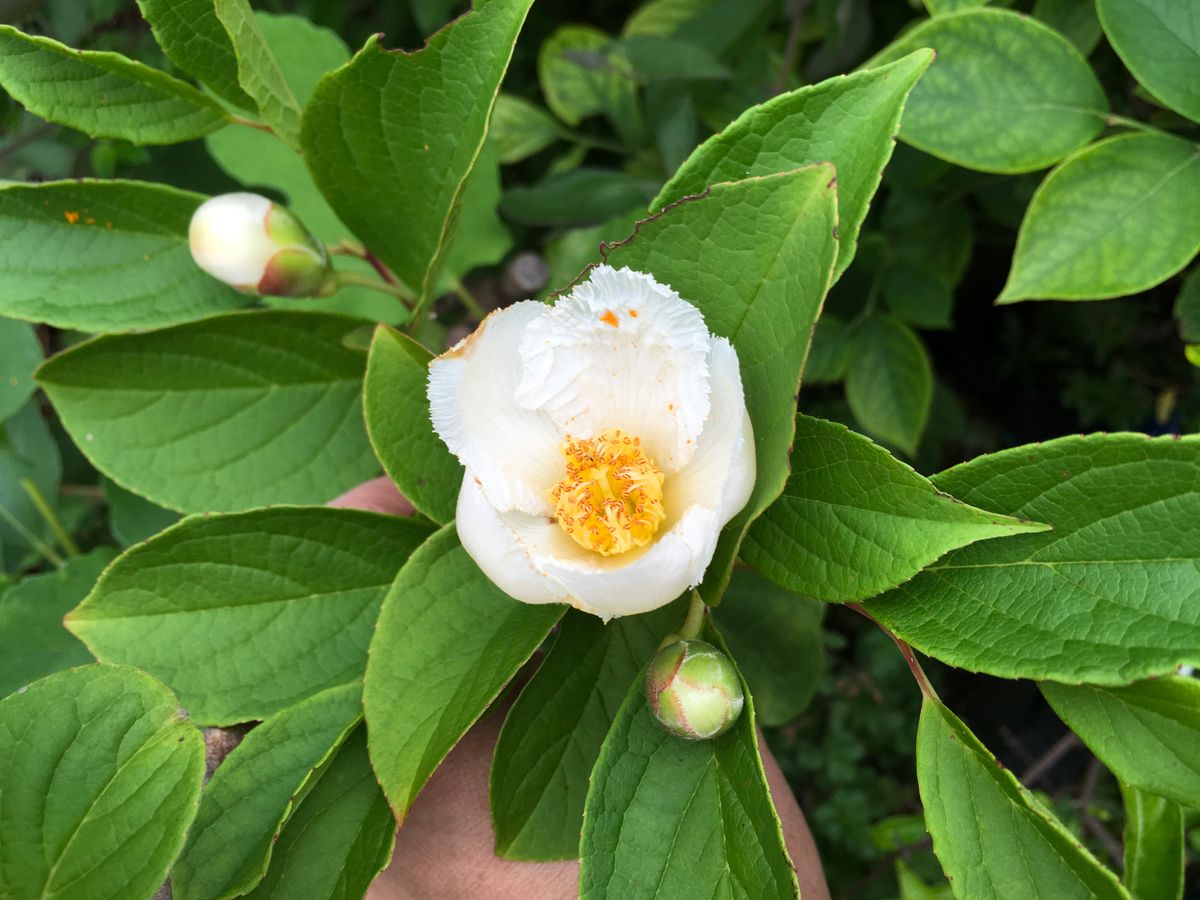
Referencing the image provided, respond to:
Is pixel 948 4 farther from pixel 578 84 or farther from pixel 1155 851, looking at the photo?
pixel 1155 851

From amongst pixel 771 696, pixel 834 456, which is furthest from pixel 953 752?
pixel 771 696

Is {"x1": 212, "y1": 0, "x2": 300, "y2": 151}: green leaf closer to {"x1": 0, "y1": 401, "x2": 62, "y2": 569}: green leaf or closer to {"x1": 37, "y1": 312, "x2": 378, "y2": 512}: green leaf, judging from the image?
{"x1": 37, "y1": 312, "x2": 378, "y2": 512}: green leaf

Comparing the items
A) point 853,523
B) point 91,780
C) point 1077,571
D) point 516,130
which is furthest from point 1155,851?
point 516,130

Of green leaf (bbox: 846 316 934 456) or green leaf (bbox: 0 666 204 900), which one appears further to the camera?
green leaf (bbox: 846 316 934 456)

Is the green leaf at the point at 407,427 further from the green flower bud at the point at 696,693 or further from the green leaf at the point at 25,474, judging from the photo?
the green leaf at the point at 25,474

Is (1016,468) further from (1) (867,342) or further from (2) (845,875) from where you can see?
(2) (845,875)

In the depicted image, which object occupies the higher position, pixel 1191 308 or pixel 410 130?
pixel 410 130

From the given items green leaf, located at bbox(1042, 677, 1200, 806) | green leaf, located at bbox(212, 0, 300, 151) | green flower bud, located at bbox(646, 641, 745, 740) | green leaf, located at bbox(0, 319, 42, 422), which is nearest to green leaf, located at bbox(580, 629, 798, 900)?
green flower bud, located at bbox(646, 641, 745, 740)
